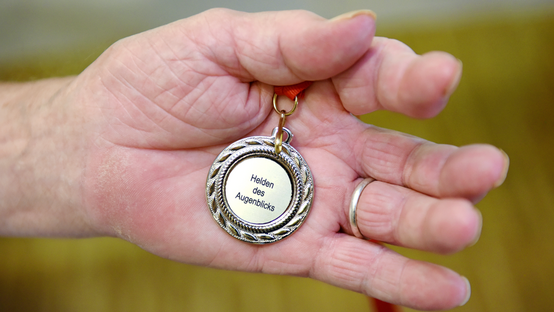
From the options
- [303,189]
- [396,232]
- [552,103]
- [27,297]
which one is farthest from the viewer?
[552,103]

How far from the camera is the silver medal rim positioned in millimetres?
1123

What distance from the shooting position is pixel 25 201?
4.56ft

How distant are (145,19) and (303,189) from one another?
1780 millimetres

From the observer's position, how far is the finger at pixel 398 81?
2.71ft

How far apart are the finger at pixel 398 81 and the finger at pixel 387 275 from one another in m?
0.39

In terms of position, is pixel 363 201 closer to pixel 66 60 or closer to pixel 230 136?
pixel 230 136

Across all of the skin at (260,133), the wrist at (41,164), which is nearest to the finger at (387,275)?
the skin at (260,133)

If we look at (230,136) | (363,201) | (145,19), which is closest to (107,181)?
(230,136)

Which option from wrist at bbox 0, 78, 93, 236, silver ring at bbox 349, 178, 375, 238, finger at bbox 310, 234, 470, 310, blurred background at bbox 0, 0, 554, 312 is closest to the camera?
finger at bbox 310, 234, 470, 310

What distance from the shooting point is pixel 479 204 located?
82.9 inches

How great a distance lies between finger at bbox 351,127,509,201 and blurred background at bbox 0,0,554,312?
999mm

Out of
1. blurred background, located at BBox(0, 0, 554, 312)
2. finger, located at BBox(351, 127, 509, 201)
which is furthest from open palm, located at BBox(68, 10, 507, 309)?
blurred background, located at BBox(0, 0, 554, 312)

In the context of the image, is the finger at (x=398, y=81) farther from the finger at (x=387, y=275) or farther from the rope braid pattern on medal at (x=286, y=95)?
the finger at (x=387, y=275)

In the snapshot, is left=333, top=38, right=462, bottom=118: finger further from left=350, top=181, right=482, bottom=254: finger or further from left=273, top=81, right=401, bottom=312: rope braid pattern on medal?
left=350, top=181, right=482, bottom=254: finger
